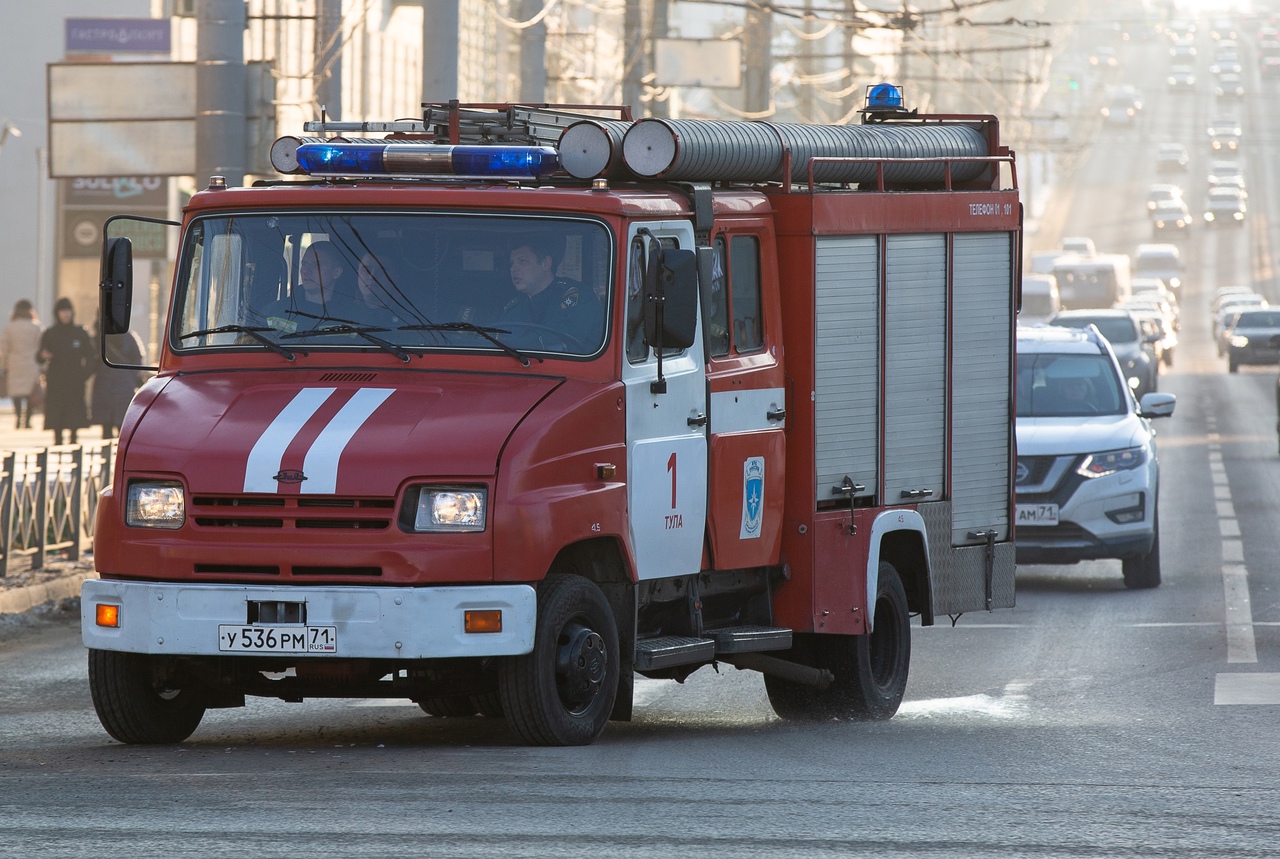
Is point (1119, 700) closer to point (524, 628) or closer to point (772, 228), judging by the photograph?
Answer: point (772, 228)

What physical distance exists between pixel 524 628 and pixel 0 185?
31.8 meters

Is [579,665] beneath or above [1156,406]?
beneath

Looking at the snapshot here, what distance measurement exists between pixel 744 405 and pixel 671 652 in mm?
1133

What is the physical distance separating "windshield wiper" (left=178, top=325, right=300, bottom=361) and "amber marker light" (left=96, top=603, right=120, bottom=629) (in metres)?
1.13

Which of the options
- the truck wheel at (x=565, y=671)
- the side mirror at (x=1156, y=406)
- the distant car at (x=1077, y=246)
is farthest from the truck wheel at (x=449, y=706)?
the distant car at (x=1077, y=246)

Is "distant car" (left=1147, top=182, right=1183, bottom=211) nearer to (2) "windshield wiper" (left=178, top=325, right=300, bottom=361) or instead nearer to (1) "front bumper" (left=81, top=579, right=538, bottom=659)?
(2) "windshield wiper" (left=178, top=325, right=300, bottom=361)

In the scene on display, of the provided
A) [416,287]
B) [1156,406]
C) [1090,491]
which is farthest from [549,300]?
[1156,406]

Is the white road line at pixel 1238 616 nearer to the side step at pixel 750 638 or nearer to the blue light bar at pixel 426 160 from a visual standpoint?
the side step at pixel 750 638

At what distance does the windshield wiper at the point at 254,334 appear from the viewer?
900 cm

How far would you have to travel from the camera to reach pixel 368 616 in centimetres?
825

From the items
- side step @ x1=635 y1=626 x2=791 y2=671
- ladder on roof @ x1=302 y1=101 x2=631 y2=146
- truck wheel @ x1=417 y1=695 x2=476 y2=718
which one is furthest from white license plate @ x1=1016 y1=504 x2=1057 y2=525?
truck wheel @ x1=417 y1=695 x2=476 y2=718

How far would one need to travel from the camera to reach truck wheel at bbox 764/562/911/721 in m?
10.8

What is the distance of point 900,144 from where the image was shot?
11391mm

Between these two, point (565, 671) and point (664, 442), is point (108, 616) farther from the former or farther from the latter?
point (664, 442)
